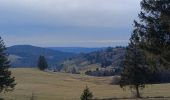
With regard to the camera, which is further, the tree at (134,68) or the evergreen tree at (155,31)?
the tree at (134,68)

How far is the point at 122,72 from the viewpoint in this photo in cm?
7119

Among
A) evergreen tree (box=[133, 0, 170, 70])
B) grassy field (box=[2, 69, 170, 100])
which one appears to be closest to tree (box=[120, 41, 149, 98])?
grassy field (box=[2, 69, 170, 100])

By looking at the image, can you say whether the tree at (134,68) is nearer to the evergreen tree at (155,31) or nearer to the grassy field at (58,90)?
the grassy field at (58,90)

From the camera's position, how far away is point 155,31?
4409 centimetres

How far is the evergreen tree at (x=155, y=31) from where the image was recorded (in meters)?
43.1

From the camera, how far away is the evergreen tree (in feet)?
141

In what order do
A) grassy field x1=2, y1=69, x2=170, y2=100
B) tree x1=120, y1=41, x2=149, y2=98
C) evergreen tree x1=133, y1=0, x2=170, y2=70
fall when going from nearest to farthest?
evergreen tree x1=133, y1=0, x2=170, y2=70 → tree x1=120, y1=41, x2=149, y2=98 → grassy field x1=2, y1=69, x2=170, y2=100

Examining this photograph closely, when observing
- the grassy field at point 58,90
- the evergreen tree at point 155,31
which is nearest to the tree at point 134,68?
the grassy field at point 58,90

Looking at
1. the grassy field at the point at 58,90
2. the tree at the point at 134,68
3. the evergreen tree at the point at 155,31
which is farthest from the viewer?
the grassy field at the point at 58,90

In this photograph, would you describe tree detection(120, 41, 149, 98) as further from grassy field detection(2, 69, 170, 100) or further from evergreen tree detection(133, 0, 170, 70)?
evergreen tree detection(133, 0, 170, 70)

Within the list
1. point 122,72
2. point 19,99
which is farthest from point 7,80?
point 122,72

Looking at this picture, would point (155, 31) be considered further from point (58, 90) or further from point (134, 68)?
point (58, 90)

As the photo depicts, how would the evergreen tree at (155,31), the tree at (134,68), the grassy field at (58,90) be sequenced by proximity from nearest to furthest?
1. the evergreen tree at (155,31)
2. the tree at (134,68)
3. the grassy field at (58,90)

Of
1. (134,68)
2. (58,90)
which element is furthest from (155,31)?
(58,90)
